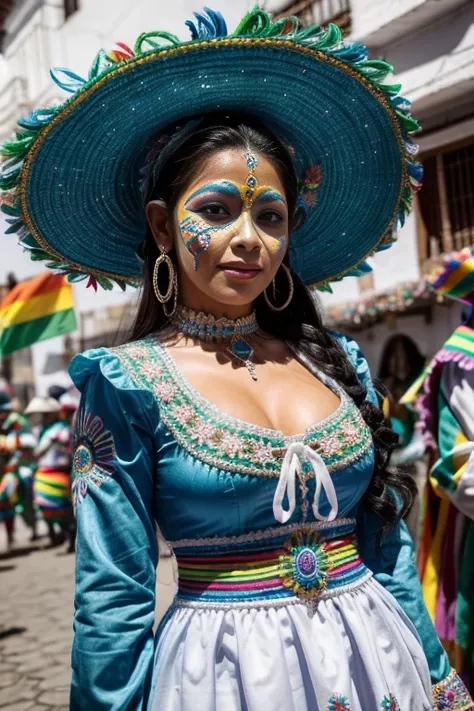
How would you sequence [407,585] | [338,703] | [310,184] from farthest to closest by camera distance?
[310,184], [407,585], [338,703]

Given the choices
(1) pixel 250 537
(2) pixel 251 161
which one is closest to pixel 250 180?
(2) pixel 251 161

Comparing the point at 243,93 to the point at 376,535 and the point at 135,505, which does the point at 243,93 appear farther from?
the point at 376,535

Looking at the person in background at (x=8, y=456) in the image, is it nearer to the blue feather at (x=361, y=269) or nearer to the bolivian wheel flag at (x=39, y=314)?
the bolivian wheel flag at (x=39, y=314)

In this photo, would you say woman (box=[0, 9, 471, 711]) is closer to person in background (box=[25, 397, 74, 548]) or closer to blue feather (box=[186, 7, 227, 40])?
blue feather (box=[186, 7, 227, 40])

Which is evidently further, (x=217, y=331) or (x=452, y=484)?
(x=452, y=484)

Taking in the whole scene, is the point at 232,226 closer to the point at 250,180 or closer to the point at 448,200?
the point at 250,180

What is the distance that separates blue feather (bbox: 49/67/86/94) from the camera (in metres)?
1.82

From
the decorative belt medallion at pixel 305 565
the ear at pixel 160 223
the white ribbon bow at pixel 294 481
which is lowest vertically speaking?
the decorative belt medallion at pixel 305 565

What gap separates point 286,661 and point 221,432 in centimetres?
49

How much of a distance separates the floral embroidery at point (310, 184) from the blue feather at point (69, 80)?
0.68 m

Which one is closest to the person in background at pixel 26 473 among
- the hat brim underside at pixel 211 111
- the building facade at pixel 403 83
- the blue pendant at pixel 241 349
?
the building facade at pixel 403 83

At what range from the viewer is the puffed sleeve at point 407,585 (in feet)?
5.95

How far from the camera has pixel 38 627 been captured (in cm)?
563

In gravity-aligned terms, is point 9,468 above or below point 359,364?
below
